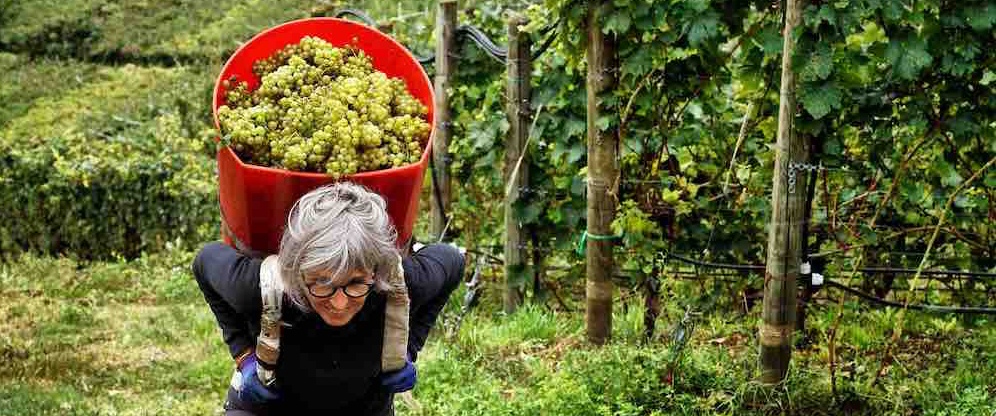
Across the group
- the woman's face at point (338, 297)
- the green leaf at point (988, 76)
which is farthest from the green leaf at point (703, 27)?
the woman's face at point (338, 297)

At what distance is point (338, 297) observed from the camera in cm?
272

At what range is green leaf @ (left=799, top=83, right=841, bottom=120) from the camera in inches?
163

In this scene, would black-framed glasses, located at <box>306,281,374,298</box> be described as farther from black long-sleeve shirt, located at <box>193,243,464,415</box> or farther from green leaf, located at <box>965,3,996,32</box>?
green leaf, located at <box>965,3,996,32</box>

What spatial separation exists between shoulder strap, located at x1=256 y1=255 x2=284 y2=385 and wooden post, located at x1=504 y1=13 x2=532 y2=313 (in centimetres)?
331

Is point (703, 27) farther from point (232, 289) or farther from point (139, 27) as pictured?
point (139, 27)

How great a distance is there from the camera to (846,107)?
4.63 metres

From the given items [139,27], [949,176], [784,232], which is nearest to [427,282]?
[784,232]

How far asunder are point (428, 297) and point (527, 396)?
A: 5.75ft

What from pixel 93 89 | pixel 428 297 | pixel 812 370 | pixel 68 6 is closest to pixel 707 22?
pixel 812 370

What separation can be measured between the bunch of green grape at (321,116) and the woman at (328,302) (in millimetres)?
172

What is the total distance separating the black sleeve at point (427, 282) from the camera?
9.96 feet

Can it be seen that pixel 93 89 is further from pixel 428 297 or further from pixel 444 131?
pixel 428 297

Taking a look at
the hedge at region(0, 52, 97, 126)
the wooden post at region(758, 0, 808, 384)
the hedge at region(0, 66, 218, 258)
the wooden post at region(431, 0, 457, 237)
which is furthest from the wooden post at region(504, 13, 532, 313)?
the hedge at region(0, 52, 97, 126)

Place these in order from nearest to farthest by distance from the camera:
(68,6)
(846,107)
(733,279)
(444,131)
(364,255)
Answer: (364,255), (846,107), (733,279), (444,131), (68,6)
